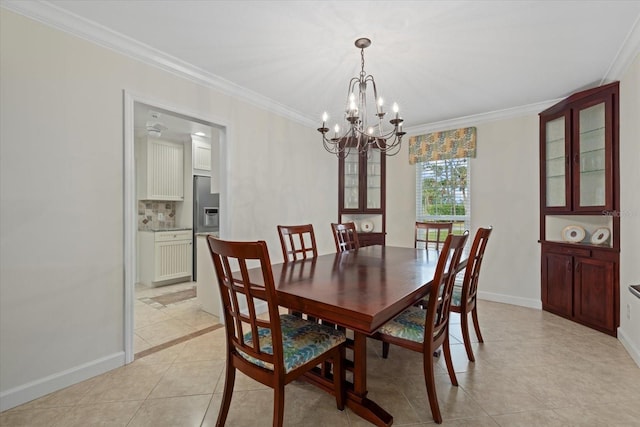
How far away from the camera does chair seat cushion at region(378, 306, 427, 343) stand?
170 cm

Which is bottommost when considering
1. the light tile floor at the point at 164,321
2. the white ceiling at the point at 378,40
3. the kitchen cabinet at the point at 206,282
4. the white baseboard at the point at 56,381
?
the light tile floor at the point at 164,321

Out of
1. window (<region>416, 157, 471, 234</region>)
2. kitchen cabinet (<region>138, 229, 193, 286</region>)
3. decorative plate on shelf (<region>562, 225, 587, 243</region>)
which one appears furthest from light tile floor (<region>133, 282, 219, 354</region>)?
decorative plate on shelf (<region>562, 225, 587, 243</region>)

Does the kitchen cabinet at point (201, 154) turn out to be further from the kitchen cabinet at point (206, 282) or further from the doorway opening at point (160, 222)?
the kitchen cabinet at point (206, 282)

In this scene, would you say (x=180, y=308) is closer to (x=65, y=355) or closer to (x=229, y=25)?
(x=65, y=355)

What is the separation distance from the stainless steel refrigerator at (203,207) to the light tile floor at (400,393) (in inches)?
101

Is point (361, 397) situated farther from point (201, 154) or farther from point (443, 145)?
point (201, 154)

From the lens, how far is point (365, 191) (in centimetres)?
479

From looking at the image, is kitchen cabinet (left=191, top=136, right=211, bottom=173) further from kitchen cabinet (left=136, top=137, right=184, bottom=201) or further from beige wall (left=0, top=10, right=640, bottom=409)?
beige wall (left=0, top=10, right=640, bottom=409)

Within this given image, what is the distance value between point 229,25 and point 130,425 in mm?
2562

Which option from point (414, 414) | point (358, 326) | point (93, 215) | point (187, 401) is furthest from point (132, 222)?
point (414, 414)

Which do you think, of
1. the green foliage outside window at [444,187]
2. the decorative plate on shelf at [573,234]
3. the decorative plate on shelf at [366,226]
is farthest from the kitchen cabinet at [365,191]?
the decorative plate on shelf at [573,234]

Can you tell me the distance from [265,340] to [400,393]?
3.30ft

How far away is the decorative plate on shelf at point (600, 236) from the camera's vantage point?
2.91 m

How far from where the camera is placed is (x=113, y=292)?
2.20 metres
